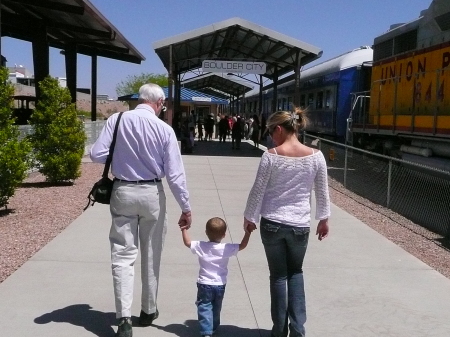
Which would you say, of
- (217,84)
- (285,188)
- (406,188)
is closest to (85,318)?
(285,188)

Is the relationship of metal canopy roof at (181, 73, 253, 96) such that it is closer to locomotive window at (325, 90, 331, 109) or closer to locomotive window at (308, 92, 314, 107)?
locomotive window at (308, 92, 314, 107)

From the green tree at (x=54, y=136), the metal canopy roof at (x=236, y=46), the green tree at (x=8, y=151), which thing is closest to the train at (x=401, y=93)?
the metal canopy roof at (x=236, y=46)

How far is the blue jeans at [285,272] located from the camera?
435cm

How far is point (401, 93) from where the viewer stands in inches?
579

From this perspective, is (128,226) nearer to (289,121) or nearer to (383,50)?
(289,121)

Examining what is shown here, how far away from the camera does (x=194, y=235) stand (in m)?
8.29

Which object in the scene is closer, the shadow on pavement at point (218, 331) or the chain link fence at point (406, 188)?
the shadow on pavement at point (218, 331)

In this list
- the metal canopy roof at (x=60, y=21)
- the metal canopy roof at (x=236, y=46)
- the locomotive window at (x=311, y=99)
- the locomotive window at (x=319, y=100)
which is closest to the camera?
the metal canopy roof at (x=60, y=21)

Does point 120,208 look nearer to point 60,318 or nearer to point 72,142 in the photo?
point 60,318

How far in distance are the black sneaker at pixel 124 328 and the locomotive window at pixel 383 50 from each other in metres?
13.1

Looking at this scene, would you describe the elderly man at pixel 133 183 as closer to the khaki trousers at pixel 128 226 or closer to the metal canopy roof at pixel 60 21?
the khaki trousers at pixel 128 226

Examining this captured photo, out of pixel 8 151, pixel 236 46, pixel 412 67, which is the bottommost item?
pixel 8 151

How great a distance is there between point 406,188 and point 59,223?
6.33m

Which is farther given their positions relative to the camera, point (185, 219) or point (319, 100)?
point (319, 100)
